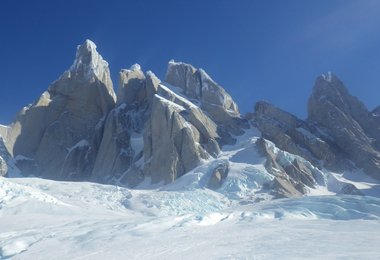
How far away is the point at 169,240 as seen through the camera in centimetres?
2897

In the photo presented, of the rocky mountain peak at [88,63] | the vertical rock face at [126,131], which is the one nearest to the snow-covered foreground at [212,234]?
the vertical rock face at [126,131]

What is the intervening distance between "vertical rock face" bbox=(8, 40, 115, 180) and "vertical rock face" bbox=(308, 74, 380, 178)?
49514mm

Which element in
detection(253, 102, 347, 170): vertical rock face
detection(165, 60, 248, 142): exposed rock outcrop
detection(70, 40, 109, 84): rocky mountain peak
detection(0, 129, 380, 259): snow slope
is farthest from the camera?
detection(70, 40, 109, 84): rocky mountain peak

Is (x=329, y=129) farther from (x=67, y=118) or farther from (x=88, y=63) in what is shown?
(x=67, y=118)

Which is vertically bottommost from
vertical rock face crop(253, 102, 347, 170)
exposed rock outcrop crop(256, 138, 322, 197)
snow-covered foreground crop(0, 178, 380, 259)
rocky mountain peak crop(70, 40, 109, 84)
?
snow-covered foreground crop(0, 178, 380, 259)

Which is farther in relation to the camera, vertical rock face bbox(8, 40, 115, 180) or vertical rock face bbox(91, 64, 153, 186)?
vertical rock face bbox(8, 40, 115, 180)

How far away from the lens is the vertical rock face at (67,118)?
372 ft

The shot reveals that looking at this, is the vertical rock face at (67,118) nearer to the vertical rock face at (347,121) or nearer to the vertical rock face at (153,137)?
the vertical rock face at (153,137)

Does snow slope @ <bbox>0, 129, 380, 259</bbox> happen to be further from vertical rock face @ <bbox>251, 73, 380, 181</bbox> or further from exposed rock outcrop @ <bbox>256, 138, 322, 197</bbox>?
vertical rock face @ <bbox>251, 73, 380, 181</bbox>

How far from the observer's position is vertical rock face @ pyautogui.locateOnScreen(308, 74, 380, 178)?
11250cm

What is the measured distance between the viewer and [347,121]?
123062mm

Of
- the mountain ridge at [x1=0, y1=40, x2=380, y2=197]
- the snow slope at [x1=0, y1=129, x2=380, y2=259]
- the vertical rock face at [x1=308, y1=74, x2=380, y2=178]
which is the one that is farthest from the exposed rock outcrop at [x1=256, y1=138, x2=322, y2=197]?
the snow slope at [x1=0, y1=129, x2=380, y2=259]

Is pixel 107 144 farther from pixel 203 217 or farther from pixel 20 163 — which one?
pixel 203 217

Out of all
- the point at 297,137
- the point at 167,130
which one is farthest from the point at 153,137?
the point at 297,137
